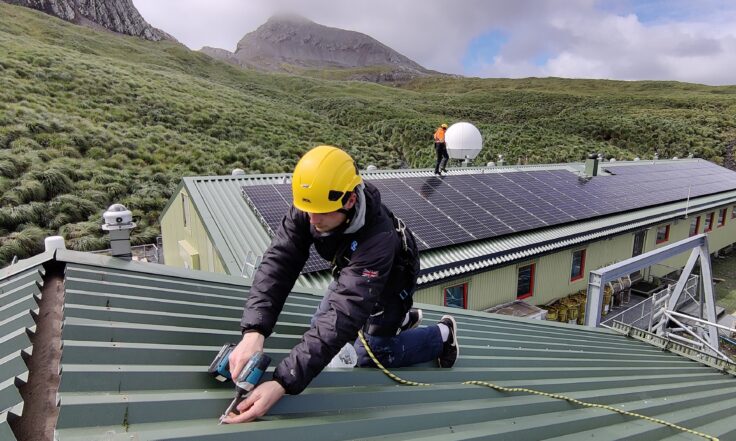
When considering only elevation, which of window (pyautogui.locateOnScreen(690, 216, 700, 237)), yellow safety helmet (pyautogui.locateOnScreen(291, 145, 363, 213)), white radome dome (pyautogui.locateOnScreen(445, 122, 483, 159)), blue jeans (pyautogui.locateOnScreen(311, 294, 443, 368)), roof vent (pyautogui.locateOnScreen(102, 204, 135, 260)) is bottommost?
window (pyautogui.locateOnScreen(690, 216, 700, 237))

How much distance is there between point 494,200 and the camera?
14031 millimetres

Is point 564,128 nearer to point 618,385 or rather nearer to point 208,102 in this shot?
point 208,102

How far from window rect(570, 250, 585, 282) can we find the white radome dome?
7.56m

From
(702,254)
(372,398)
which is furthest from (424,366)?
(702,254)

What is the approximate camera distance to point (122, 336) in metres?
2.89

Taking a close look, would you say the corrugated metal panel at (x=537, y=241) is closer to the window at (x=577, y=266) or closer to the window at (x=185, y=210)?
the window at (x=577, y=266)

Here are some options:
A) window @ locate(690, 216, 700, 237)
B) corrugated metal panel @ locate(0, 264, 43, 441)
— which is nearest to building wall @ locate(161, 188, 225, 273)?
corrugated metal panel @ locate(0, 264, 43, 441)

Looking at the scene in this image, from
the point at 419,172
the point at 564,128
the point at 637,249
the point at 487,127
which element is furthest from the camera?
the point at 564,128

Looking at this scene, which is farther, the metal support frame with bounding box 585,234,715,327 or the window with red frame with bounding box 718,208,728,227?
the window with red frame with bounding box 718,208,728,227

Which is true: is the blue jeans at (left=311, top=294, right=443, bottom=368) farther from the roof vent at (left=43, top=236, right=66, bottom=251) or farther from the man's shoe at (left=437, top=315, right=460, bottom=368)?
the roof vent at (left=43, top=236, right=66, bottom=251)

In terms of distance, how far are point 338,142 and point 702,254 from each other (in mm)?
33724

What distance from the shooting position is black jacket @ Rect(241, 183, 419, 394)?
2.30 m

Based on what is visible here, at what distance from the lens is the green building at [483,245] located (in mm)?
9602

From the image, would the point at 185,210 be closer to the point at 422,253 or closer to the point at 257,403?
the point at 422,253
